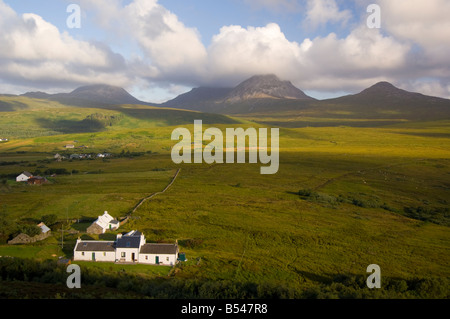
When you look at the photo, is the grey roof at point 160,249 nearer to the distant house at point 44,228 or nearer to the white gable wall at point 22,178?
the distant house at point 44,228

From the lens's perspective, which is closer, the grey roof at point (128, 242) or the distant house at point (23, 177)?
the grey roof at point (128, 242)

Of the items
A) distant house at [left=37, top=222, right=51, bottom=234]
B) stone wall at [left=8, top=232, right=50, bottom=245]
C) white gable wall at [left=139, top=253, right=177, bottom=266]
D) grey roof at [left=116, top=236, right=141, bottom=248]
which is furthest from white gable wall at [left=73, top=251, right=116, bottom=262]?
distant house at [left=37, top=222, right=51, bottom=234]

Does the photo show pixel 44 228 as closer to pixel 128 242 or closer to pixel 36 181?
pixel 128 242

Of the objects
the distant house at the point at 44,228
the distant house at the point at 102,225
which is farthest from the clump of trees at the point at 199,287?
the distant house at the point at 44,228

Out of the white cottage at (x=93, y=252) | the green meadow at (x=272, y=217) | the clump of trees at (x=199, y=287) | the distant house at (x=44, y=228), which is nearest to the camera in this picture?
the clump of trees at (x=199, y=287)

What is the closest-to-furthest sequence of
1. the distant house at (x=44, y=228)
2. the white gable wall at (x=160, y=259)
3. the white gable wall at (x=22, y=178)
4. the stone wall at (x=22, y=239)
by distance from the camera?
the white gable wall at (x=160, y=259), the stone wall at (x=22, y=239), the distant house at (x=44, y=228), the white gable wall at (x=22, y=178)
